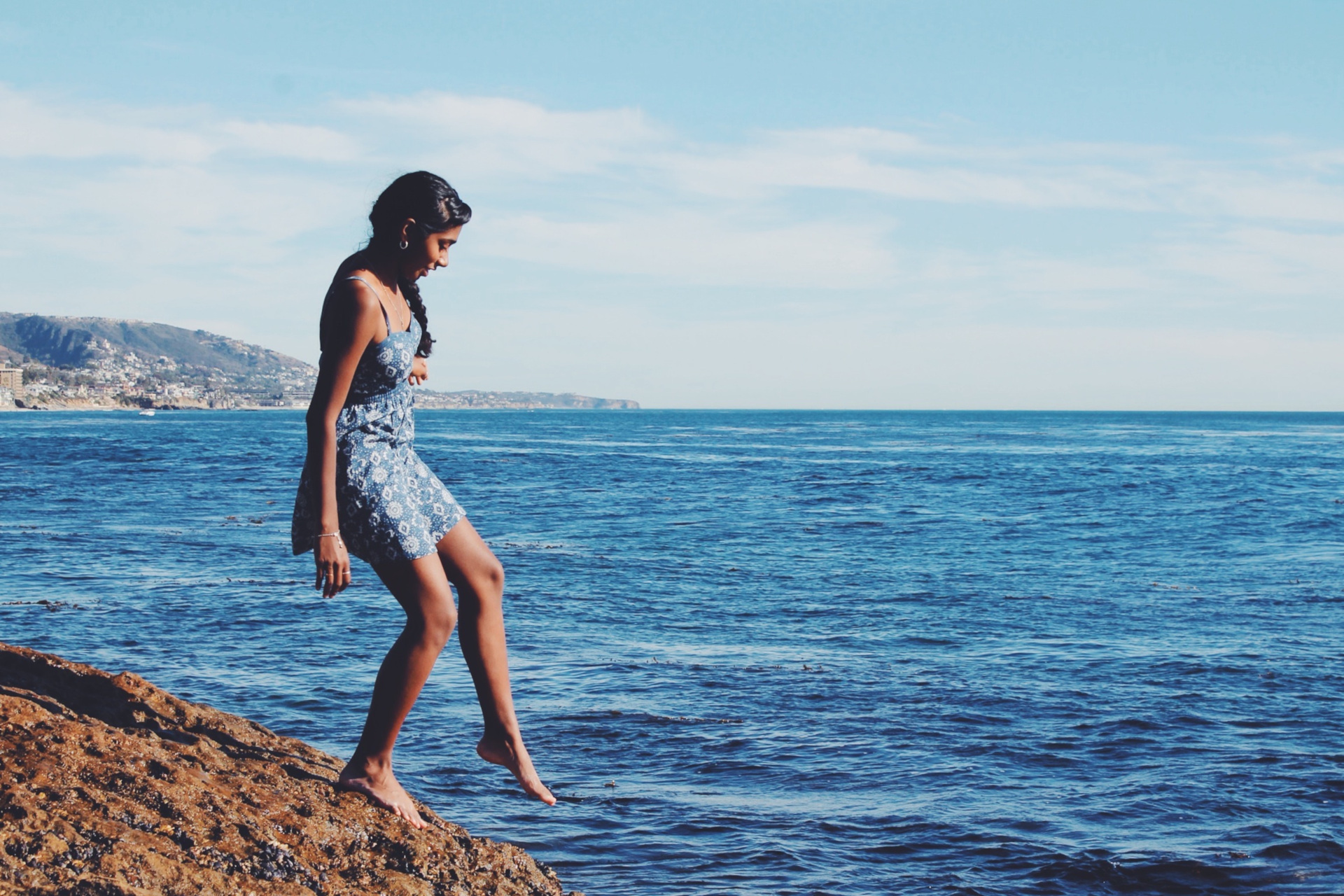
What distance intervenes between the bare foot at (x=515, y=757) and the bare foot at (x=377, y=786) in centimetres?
32

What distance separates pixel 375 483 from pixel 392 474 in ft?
0.25

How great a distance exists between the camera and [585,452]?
192ft

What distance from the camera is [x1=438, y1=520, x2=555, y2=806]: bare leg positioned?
3920 mm

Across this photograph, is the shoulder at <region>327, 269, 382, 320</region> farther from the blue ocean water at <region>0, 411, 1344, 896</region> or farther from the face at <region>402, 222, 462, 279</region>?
the blue ocean water at <region>0, 411, 1344, 896</region>

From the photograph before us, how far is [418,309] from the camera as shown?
12.9 ft

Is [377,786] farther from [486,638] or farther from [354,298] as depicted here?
[354,298]

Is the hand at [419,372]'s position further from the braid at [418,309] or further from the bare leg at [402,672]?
the bare leg at [402,672]

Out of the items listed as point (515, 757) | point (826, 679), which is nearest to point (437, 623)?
point (515, 757)

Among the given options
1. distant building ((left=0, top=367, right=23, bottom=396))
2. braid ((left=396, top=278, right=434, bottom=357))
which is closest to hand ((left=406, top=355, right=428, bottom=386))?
braid ((left=396, top=278, right=434, bottom=357))

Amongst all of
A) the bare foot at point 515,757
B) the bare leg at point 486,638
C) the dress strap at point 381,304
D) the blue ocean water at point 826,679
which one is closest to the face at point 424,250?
the dress strap at point 381,304

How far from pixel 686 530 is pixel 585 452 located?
Answer: 1457 inches

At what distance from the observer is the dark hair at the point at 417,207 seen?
368 cm

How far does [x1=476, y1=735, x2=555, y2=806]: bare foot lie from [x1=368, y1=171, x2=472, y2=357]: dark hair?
5.47 feet

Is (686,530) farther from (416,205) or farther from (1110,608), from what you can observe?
(416,205)
